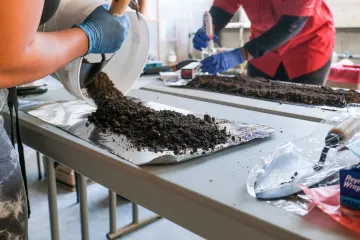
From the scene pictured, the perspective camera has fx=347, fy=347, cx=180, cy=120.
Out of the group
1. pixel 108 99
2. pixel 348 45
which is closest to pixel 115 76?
pixel 108 99

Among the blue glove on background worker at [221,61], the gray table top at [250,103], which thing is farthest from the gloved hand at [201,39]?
the gray table top at [250,103]

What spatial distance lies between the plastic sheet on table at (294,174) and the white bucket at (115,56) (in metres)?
0.61

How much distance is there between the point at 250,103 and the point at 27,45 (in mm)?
907

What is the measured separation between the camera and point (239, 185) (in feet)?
2.13

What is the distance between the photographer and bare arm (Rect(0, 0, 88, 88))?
610mm

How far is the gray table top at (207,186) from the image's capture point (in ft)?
1.73

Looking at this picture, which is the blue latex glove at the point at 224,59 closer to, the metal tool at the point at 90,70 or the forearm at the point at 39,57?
the metal tool at the point at 90,70

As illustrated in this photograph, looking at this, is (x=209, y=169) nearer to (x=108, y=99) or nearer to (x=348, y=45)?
(x=108, y=99)

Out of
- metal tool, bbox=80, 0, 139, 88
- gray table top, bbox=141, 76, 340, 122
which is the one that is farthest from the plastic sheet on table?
metal tool, bbox=80, 0, 139, 88

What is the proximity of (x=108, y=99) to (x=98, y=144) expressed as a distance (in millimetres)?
365

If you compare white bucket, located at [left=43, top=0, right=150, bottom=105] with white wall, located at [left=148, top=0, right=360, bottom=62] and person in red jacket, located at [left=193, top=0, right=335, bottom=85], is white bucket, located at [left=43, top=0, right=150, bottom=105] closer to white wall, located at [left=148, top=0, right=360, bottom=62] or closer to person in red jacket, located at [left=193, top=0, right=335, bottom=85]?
person in red jacket, located at [left=193, top=0, right=335, bottom=85]

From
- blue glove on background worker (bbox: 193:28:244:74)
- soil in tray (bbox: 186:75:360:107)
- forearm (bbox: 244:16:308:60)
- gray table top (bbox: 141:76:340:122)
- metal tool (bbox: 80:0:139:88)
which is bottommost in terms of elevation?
gray table top (bbox: 141:76:340:122)

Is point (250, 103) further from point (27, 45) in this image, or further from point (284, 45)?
point (27, 45)

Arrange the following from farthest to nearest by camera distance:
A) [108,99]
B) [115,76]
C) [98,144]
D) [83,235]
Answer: [83,235]
[115,76]
[108,99]
[98,144]
